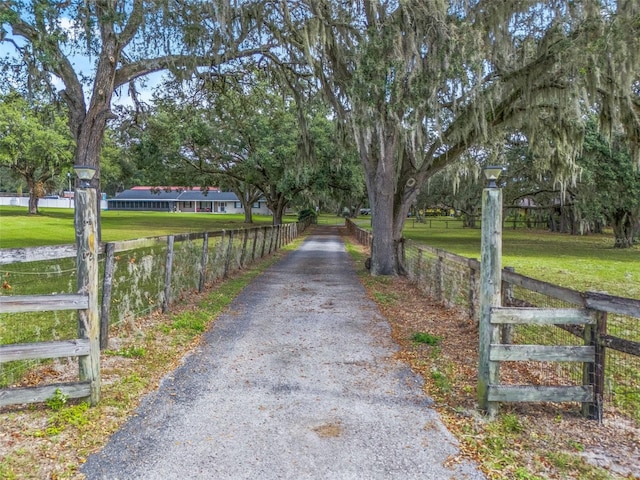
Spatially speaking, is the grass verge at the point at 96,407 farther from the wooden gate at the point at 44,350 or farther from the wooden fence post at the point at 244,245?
the wooden fence post at the point at 244,245

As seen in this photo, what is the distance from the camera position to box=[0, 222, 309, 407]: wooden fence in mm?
3607

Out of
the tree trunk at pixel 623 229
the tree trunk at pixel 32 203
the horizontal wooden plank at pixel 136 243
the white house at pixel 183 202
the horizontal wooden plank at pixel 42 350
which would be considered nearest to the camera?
the horizontal wooden plank at pixel 42 350

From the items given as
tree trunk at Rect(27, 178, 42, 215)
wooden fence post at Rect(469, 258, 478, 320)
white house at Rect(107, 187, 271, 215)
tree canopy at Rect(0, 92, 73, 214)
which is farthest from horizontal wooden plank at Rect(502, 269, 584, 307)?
white house at Rect(107, 187, 271, 215)

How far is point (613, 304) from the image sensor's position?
3.46 meters

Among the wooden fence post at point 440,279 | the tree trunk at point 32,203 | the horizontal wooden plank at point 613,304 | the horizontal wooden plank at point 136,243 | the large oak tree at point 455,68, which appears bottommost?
the wooden fence post at point 440,279

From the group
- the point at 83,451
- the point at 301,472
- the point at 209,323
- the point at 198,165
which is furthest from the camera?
the point at 198,165

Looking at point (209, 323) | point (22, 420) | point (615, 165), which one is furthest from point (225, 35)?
point (615, 165)

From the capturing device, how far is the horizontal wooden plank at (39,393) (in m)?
3.54

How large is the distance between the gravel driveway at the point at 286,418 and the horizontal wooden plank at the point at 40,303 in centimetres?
102

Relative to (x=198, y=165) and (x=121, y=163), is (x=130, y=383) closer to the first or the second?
(x=198, y=165)

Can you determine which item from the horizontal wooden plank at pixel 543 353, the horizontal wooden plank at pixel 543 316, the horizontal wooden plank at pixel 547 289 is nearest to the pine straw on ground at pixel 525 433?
the horizontal wooden plank at pixel 543 353

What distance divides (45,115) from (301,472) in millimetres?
14448

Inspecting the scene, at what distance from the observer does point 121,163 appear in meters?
41.7

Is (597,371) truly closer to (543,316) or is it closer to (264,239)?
(543,316)
